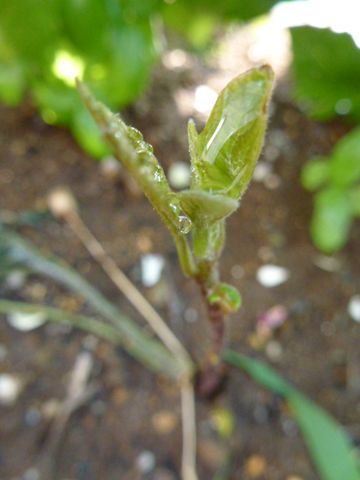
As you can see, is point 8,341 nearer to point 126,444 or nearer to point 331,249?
point 126,444

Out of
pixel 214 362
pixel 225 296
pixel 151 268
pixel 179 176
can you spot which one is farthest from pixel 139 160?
pixel 179 176

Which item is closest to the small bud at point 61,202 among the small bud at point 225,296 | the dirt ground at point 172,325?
the dirt ground at point 172,325

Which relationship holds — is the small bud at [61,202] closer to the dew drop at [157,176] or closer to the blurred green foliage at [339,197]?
the blurred green foliage at [339,197]

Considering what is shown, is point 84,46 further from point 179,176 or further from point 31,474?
point 31,474

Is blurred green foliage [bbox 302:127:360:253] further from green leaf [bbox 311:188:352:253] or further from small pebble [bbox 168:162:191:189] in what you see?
small pebble [bbox 168:162:191:189]

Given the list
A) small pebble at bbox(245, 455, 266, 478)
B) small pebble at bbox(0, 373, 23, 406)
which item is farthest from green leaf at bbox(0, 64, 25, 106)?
small pebble at bbox(245, 455, 266, 478)

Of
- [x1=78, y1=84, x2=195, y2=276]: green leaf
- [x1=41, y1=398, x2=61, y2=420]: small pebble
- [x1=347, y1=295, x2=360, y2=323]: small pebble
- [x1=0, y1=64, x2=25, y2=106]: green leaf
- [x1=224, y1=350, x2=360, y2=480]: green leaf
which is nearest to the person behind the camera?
[x1=78, y1=84, x2=195, y2=276]: green leaf
